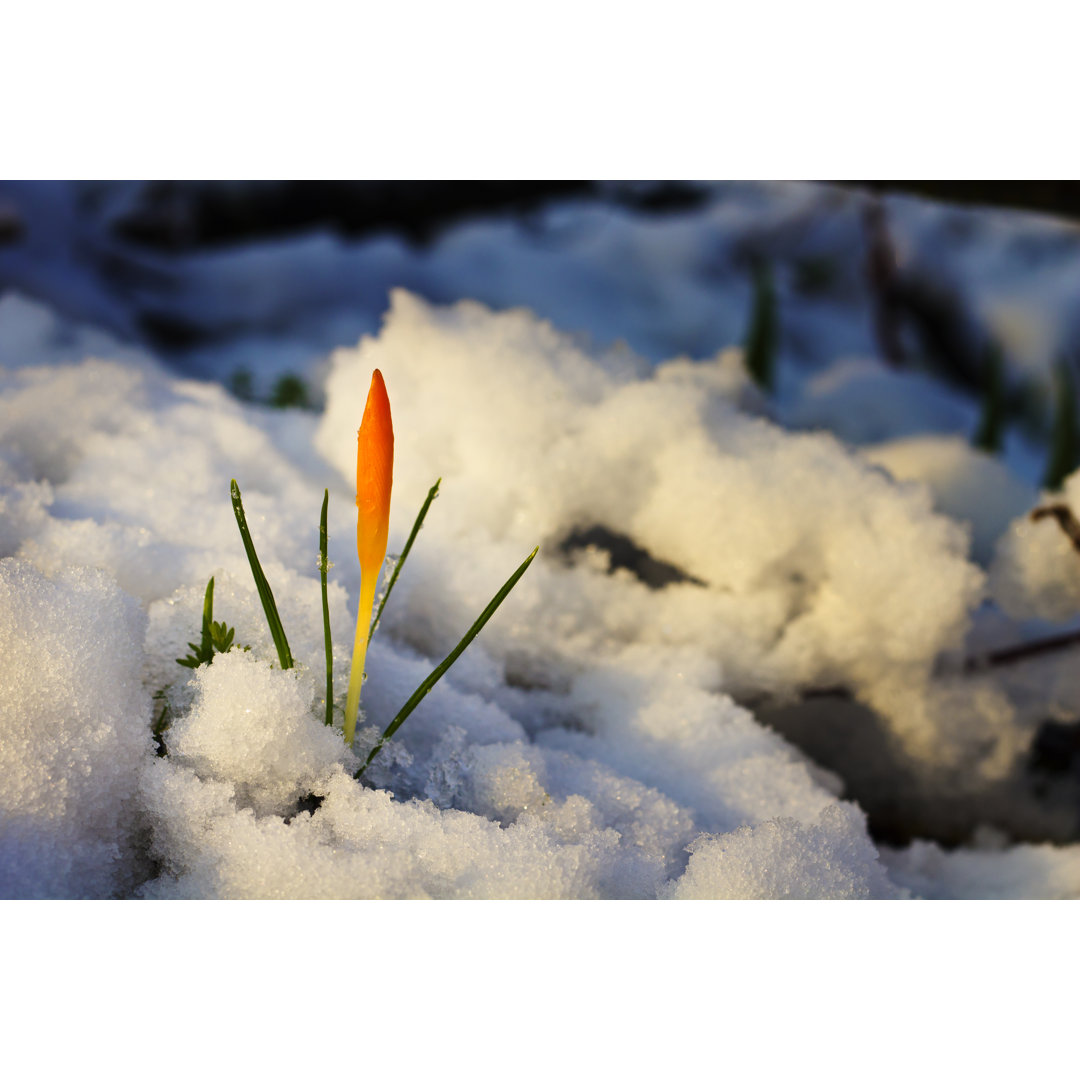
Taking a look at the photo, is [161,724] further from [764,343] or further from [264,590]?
Result: [764,343]

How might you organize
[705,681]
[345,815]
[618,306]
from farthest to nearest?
[618,306]
[705,681]
[345,815]

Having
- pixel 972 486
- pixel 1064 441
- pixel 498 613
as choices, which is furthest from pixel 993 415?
pixel 498 613

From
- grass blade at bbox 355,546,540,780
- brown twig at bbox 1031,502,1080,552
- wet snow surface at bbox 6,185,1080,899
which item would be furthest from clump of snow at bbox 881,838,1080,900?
grass blade at bbox 355,546,540,780

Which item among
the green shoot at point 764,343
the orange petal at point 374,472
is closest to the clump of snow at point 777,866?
the orange petal at point 374,472

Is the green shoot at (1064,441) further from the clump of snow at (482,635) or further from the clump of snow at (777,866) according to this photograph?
the clump of snow at (777,866)

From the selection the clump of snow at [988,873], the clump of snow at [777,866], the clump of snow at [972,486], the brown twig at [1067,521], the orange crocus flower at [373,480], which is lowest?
the clump of snow at [988,873]

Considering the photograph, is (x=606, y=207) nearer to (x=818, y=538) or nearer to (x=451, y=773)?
(x=818, y=538)

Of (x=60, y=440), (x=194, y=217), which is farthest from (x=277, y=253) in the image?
(x=60, y=440)
